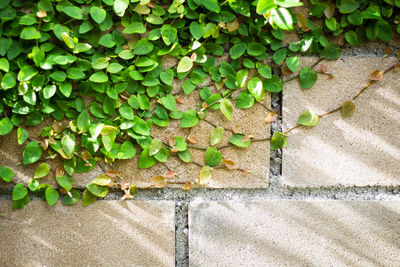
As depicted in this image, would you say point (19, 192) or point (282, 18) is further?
point (19, 192)

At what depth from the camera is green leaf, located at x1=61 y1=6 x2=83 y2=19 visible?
0.73 meters

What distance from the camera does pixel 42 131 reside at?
785 mm

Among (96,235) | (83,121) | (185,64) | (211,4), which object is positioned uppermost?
(211,4)

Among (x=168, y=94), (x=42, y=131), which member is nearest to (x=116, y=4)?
(x=168, y=94)

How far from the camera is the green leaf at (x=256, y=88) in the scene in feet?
2.51

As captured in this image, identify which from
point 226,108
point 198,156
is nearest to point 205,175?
point 198,156

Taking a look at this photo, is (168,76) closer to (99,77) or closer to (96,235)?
(99,77)

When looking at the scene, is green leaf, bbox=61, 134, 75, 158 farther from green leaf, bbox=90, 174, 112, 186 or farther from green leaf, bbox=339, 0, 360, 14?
green leaf, bbox=339, 0, 360, 14

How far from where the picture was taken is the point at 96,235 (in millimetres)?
813

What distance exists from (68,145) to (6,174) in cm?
15

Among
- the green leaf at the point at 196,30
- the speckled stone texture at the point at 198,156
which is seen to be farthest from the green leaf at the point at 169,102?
the green leaf at the point at 196,30

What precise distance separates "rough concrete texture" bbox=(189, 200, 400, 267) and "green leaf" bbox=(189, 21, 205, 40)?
Answer: 342mm

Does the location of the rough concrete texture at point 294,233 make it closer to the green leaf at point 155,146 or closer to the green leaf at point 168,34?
the green leaf at point 155,146

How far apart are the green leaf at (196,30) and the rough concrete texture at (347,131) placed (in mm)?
203
